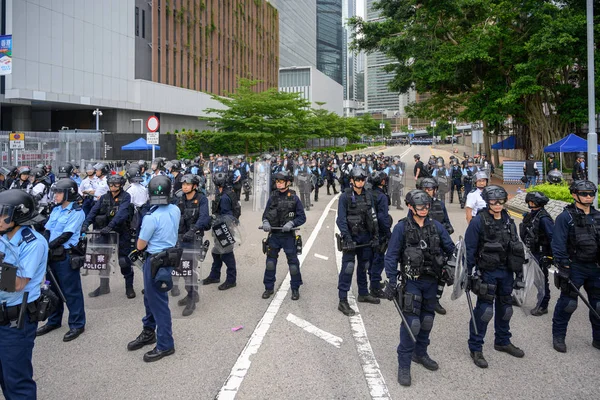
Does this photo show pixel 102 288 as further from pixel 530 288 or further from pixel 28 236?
pixel 530 288

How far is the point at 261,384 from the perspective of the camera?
4.46 m

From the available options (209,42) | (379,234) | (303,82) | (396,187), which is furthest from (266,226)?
(303,82)

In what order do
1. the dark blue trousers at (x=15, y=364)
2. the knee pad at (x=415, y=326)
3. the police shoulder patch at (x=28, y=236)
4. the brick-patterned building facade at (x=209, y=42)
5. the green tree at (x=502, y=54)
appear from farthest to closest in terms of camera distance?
the brick-patterned building facade at (x=209, y=42) < the green tree at (x=502, y=54) < the knee pad at (x=415, y=326) < the police shoulder patch at (x=28, y=236) < the dark blue trousers at (x=15, y=364)

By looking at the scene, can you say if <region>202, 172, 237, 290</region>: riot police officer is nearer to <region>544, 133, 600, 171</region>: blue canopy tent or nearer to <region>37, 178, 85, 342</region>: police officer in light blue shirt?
<region>37, 178, 85, 342</region>: police officer in light blue shirt

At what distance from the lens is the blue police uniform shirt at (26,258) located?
3590 mm

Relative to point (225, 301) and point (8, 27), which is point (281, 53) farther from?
point (225, 301)

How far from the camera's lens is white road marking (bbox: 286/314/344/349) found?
218 inches

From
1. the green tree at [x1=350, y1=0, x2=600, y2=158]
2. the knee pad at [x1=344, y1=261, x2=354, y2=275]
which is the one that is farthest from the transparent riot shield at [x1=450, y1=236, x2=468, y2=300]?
the green tree at [x1=350, y1=0, x2=600, y2=158]

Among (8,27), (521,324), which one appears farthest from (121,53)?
(521,324)

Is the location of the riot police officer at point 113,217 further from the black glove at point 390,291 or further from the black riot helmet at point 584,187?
the black riot helmet at point 584,187

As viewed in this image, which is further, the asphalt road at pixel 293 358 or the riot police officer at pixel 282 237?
the riot police officer at pixel 282 237

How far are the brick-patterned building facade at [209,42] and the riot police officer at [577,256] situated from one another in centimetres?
4506

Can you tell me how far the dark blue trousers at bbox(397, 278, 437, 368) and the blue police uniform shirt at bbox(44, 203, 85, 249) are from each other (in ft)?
13.5

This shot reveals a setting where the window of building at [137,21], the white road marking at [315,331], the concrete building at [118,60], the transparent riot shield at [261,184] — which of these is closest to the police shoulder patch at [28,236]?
the white road marking at [315,331]
